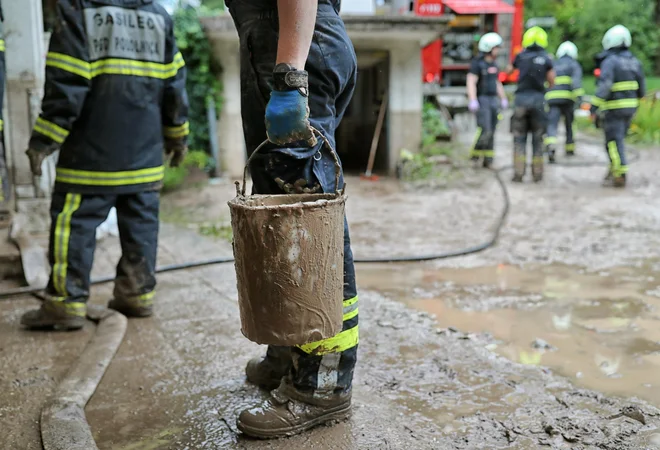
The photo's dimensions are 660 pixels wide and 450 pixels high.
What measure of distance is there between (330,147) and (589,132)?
13.8 metres

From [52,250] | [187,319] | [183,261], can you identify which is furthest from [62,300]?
[183,261]

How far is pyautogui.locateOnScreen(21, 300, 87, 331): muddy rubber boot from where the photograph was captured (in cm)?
298

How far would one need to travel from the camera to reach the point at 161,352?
2762mm

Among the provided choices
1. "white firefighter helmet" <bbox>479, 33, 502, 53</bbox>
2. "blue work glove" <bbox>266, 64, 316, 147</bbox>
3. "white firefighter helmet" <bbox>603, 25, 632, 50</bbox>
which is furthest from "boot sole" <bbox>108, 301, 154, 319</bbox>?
"white firefighter helmet" <bbox>479, 33, 502, 53</bbox>

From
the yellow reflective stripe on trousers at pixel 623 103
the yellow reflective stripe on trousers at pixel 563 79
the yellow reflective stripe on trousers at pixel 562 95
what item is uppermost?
the yellow reflective stripe on trousers at pixel 563 79

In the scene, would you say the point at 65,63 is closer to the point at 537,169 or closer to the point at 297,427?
the point at 297,427

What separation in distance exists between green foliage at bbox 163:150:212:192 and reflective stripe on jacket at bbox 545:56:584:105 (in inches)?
220

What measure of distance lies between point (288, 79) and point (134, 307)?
184 cm

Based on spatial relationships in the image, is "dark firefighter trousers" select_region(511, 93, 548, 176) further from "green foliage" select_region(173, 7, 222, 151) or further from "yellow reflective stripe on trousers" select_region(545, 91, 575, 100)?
"green foliage" select_region(173, 7, 222, 151)

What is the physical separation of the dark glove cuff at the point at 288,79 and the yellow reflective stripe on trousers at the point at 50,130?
4.83ft

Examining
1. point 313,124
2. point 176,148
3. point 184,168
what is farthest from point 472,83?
point 313,124

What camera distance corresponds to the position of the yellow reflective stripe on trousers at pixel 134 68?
2924 mm

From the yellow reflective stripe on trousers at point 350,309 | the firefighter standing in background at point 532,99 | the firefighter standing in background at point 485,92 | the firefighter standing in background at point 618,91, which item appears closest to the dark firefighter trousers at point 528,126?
the firefighter standing in background at point 532,99

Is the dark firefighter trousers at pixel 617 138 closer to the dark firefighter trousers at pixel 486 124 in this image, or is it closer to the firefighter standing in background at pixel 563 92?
the dark firefighter trousers at pixel 486 124
